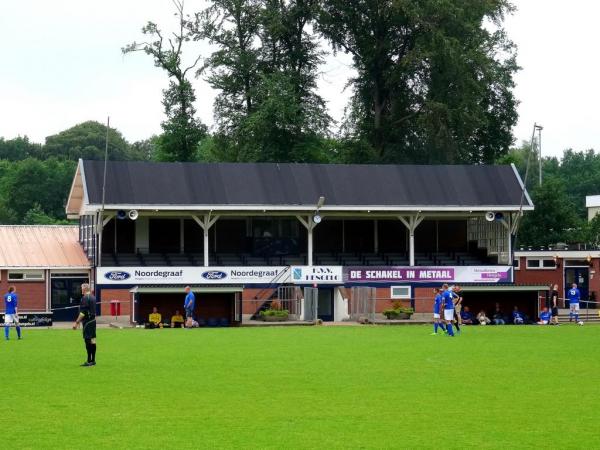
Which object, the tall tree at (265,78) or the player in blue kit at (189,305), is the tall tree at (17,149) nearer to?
the tall tree at (265,78)

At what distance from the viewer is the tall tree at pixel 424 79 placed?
67.2 m

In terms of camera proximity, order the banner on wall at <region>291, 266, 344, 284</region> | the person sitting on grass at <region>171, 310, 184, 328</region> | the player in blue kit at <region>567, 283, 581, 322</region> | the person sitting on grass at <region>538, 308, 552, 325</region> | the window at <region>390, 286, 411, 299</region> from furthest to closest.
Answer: the window at <region>390, 286, 411, 299</region>, the banner on wall at <region>291, 266, 344, 284</region>, the person sitting on grass at <region>538, 308, 552, 325</region>, the player in blue kit at <region>567, 283, 581, 322</region>, the person sitting on grass at <region>171, 310, 184, 328</region>

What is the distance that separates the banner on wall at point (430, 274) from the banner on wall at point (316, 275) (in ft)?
1.45

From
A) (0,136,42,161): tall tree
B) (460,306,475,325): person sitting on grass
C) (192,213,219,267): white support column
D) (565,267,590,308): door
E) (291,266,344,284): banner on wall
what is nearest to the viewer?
(460,306,475,325): person sitting on grass

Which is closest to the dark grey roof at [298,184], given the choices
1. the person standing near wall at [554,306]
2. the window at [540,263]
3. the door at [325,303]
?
the window at [540,263]

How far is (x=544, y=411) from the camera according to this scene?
57.7 feet

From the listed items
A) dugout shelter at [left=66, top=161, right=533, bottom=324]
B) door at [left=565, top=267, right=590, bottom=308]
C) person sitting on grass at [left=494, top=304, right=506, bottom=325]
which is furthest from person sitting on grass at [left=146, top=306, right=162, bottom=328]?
door at [left=565, top=267, right=590, bottom=308]

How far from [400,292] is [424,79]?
1925cm

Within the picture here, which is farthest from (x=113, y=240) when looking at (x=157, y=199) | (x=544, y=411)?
(x=544, y=411)

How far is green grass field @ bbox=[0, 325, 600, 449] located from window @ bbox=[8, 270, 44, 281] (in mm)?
19184

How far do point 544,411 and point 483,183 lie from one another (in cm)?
4196

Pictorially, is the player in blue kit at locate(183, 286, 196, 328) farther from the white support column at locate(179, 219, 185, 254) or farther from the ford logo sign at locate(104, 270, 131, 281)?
the white support column at locate(179, 219, 185, 254)

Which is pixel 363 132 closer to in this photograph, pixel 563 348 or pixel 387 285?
pixel 387 285

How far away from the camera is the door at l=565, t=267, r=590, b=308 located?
195 ft
